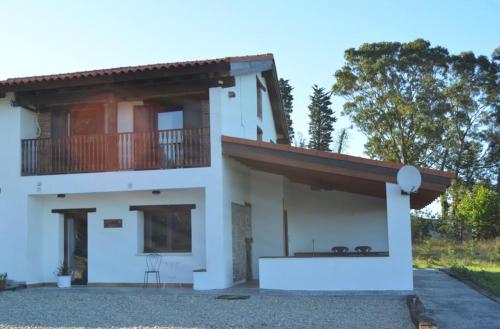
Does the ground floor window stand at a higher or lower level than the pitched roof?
lower

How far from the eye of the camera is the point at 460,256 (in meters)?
24.6

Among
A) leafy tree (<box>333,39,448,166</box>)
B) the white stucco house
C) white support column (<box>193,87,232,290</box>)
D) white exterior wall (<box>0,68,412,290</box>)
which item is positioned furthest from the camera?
leafy tree (<box>333,39,448,166</box>)

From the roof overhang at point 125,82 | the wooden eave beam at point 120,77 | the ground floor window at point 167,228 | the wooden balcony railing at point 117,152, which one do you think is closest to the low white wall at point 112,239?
the ground floor window at point 167,228

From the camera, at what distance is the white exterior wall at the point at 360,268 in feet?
39.8

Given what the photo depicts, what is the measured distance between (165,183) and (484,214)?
2211 cm

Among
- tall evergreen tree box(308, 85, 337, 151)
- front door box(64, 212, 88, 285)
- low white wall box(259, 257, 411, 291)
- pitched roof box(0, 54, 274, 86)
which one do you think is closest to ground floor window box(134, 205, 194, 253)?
front door box(64, 212, 88, 285)

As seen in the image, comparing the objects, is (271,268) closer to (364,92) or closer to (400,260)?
(400,260)

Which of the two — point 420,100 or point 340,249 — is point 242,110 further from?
→ point 420,100

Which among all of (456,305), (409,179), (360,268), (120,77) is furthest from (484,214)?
(120,77)

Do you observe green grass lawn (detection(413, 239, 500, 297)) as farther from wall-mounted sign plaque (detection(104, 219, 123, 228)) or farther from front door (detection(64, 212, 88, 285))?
front door (detection(64, 212, 88, 285))

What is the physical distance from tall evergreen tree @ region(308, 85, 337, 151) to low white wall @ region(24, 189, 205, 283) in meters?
27.5

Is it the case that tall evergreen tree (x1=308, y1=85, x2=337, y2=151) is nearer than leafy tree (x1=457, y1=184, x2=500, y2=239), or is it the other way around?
leafy tree (x1=457, y1=184, x2=500, y2=239)

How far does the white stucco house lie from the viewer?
12.7 metres

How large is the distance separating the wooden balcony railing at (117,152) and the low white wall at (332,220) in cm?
505
